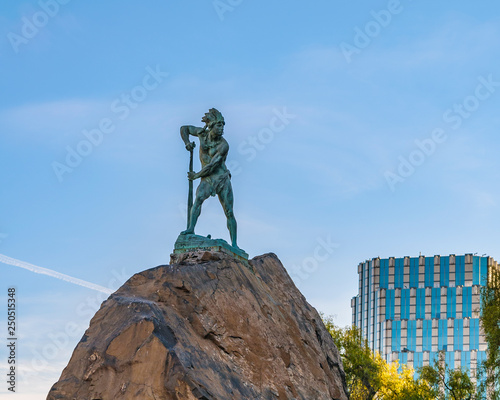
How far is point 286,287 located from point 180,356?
7.61 meters

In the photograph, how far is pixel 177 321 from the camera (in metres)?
19.8

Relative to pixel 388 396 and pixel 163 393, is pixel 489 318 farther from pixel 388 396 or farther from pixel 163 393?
pixel 163 393

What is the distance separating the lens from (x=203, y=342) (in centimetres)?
2003

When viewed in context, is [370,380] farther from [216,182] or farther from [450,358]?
[450,358]

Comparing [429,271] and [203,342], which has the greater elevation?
[429,271]

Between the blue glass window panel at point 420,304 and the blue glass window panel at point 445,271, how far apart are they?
13.6ft

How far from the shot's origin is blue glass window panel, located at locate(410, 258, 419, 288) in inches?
6786

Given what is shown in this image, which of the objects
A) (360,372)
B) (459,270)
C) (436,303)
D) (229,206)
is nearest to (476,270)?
(459,270)

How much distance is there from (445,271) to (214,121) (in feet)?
500

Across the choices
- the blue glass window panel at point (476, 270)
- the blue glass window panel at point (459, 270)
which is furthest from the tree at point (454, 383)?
the blue glass window panel at point (459, 270)

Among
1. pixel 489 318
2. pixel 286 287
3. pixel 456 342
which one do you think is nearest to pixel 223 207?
pixel 286 287

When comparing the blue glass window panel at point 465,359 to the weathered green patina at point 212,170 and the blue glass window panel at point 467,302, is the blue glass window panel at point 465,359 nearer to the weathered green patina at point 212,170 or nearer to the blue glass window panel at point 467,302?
the blue glass window panel at point 467,302

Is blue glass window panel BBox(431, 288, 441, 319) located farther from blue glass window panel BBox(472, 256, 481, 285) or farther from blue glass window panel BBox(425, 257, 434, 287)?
blue glass window panel BBox(472, 256, 481, 285)

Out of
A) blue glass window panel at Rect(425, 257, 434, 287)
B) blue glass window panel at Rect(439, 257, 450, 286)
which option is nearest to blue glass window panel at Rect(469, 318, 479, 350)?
blue glass window panel at Rect(439, 257, 450, 286)
